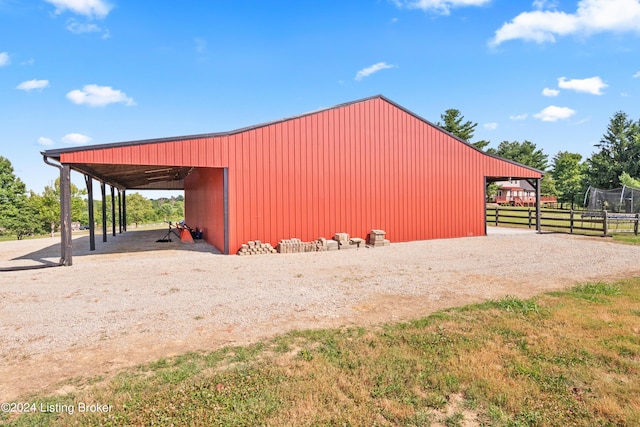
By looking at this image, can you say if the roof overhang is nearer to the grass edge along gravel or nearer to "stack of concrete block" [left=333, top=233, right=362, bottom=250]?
"stack of concrete block" [left=333, top=233, right=362, bottom=250]

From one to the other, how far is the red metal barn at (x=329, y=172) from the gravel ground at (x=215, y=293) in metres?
1.71

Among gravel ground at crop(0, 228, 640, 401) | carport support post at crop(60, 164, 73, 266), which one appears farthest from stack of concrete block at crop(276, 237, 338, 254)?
carport support post at crop(60, 164, 73, 266)

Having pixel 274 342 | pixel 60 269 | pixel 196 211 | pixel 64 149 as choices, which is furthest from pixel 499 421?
pixel 196 211

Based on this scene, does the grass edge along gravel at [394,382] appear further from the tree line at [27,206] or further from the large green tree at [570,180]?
the large green tree at [570,180]

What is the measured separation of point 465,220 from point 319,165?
7298mm

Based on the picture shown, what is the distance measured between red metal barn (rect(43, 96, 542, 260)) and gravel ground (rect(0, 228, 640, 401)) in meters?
1.71

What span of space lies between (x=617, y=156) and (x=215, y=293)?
44228 mm

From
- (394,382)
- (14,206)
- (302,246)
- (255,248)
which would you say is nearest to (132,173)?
(255,248)

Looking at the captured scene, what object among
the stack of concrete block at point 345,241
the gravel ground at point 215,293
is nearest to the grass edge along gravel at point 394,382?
the gravel ground at point 215,293

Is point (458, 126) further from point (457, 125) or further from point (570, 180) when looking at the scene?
point (570, 180)

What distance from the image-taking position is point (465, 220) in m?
13.9

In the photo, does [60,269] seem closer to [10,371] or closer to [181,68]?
[10,371]

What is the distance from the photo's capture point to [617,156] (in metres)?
33.3

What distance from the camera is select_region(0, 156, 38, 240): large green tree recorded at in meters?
26.2
